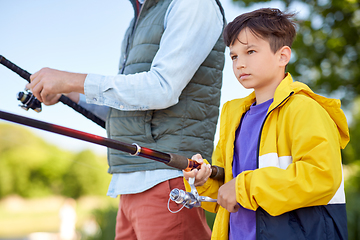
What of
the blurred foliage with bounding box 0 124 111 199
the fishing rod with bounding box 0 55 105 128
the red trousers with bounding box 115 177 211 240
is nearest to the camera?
the red trousers with bounding box 115 177 211 240

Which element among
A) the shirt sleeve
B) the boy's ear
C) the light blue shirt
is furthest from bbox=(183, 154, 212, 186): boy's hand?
the boy's ear

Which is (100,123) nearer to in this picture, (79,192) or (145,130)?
(145,130)

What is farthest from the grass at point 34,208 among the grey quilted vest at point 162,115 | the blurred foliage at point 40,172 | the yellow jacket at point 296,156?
the yellow jacket at point 296,156

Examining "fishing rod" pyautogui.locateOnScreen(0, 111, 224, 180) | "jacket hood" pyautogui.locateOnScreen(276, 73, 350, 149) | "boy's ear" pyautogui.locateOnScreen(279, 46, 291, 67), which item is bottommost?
"fishing rod" pyautogui.locateOnScreen(0, 111, 224, 180)

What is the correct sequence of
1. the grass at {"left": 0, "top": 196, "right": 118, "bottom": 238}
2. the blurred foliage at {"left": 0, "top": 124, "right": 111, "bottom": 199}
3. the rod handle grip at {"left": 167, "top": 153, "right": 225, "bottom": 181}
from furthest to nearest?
1. the blurred foliage at {"left": 0, "top": 124, "right": 111, "bottom": 199}
2. the grass at {"left": 0, "top": 196, "right": 118, "bottom": 238}
3. the rod handle grip at {"left": 167, "top": 153, "right": 225, "bottom": 181}

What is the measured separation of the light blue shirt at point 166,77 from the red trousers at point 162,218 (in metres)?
0.04

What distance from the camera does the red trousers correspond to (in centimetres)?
145

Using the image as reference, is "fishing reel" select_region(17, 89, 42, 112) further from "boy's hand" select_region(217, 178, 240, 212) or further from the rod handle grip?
"boy's hand" select_region(217, 178, 240, 212)

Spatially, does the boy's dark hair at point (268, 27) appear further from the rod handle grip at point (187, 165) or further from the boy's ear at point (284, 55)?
the rod handle grip at point (187, 165)

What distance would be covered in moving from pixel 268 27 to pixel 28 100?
1272 millimetres

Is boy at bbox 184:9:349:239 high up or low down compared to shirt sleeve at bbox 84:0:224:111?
down

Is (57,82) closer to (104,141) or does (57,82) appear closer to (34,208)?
(104,141)

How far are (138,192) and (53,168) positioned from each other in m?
19.2

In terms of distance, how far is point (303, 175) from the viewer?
1.01m
